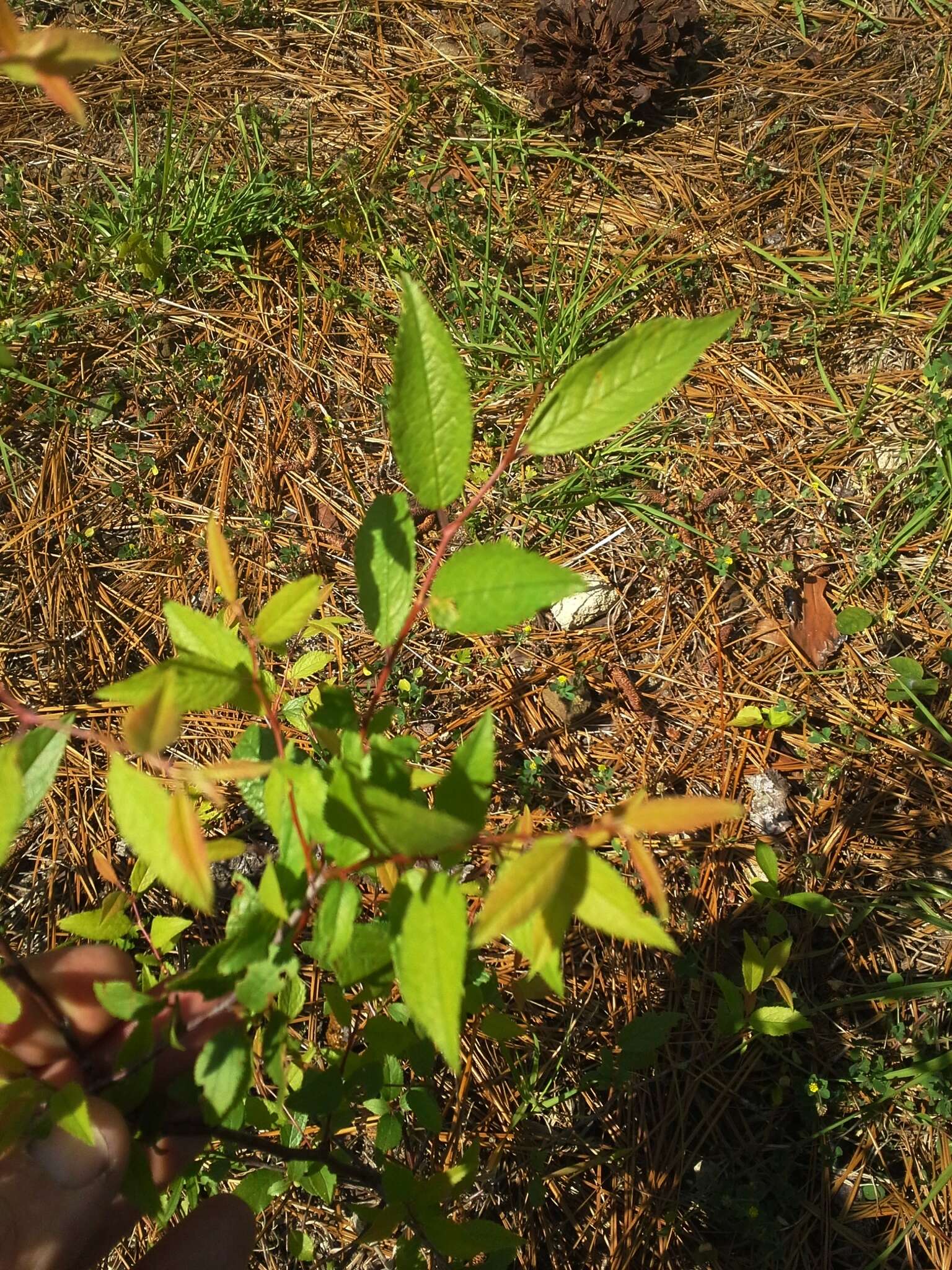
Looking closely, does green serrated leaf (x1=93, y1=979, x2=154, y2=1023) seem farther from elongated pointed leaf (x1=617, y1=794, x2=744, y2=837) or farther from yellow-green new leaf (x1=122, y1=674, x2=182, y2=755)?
elongated pointed leaf (x1=617, y1=794, x2=744, y2=837)

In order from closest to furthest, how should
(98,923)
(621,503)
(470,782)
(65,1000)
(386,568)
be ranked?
(470,782) → (386,568) → (65,1000) → (98,923) → (621,503)

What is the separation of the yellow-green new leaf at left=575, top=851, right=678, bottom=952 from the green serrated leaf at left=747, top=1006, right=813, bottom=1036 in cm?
107

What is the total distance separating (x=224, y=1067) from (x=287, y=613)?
390mm

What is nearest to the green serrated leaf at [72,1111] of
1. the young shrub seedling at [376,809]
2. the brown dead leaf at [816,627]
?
the young shrub seedling at [376,809]

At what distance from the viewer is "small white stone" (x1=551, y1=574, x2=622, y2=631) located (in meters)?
2.14

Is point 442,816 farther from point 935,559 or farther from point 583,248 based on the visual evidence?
point 583,248

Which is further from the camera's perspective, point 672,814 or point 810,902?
point 810,902

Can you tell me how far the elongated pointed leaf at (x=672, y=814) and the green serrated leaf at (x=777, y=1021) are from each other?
1.10 m

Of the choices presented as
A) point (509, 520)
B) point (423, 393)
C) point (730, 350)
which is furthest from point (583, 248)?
point (423, 393)

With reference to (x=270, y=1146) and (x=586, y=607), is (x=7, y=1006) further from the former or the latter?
(x=586, y=607)

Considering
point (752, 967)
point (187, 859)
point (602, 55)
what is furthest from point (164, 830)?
point (602, 55)

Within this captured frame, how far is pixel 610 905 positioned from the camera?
0.63 metres

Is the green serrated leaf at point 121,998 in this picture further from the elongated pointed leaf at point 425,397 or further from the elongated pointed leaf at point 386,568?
the elongated pointed leaf at point 425,397

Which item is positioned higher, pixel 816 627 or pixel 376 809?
pixel 376 809
